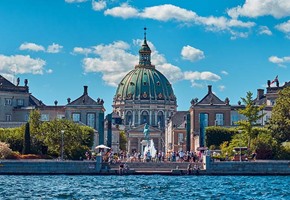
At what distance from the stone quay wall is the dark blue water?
12.6m

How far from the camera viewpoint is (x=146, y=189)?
5953 centimetres

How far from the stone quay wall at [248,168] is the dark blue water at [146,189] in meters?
12.6

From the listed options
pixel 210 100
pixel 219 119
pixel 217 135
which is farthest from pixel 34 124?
pixel 210 100

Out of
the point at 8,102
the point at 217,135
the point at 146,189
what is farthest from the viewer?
the point at 8,102

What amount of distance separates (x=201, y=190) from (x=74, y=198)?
1183cm

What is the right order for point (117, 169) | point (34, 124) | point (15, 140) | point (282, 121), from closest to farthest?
point (117, 169), point (282, 121), point (15, 140), point (34, 124)

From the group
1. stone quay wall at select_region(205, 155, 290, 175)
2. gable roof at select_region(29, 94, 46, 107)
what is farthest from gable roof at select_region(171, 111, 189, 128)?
stone quay wall at select_region(205, 155, 290, 175)

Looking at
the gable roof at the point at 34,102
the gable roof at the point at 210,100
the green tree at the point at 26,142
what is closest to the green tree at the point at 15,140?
the green tree at the point at 26,142

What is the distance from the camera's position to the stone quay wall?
274ft

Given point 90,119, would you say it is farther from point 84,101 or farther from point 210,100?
point 210,100

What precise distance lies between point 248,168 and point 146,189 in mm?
26690

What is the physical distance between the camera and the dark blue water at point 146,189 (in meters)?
52.8

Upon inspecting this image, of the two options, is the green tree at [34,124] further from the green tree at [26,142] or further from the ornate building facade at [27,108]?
the ornate building facade at [27,108]

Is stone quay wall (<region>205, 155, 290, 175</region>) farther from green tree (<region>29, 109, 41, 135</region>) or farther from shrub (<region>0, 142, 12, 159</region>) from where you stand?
green tree (<region>29, 109, 41, 135</region>)
